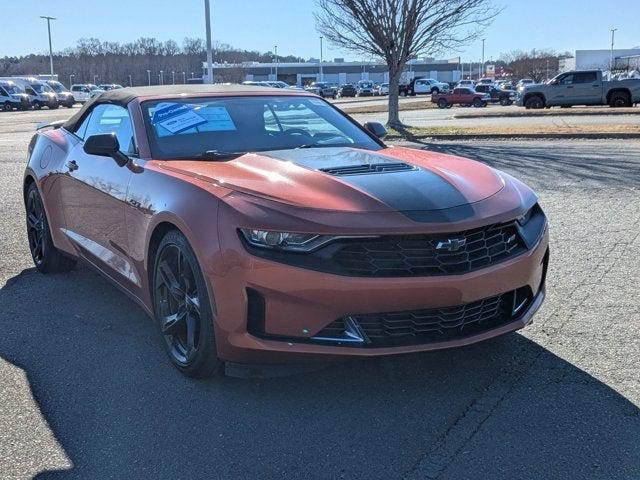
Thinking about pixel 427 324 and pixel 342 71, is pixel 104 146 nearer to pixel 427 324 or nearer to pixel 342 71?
pixel 427 324

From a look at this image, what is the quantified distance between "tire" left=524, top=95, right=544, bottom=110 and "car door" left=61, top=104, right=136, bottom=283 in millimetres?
29967

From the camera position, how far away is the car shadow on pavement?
107 inches

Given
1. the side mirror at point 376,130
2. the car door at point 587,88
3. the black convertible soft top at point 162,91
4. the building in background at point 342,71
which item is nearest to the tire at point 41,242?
the black convertible soft top at point 162,91

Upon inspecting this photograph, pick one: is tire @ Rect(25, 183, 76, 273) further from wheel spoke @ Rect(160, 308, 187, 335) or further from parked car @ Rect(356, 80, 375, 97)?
parked car @ Rect(356, 80, 375, 97)

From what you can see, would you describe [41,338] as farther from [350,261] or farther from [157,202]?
[350,261]

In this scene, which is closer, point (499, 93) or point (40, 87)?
point (499, 93)

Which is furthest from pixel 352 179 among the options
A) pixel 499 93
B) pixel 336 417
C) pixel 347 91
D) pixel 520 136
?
pixel 347 91

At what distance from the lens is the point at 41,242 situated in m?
5.68

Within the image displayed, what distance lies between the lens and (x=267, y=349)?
9.97ft

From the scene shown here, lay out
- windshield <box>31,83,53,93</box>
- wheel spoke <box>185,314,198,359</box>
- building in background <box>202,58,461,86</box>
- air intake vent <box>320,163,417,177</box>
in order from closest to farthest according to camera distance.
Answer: wheel spoke <box>185,314,198,359</box> < air intake vent <box>320,163,417,177</box> < windshield <box>31,83,53,93</box> < building in background <box>202,58,461,86</box>

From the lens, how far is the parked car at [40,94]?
53062 mm

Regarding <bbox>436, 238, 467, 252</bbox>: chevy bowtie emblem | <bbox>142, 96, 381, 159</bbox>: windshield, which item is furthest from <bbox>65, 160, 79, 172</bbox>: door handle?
<bbox>436, 238, 467, 252</bbox>: chevy bowtie emblem

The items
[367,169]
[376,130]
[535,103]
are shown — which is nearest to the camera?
[367,169]

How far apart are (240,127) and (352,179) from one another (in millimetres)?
1309
